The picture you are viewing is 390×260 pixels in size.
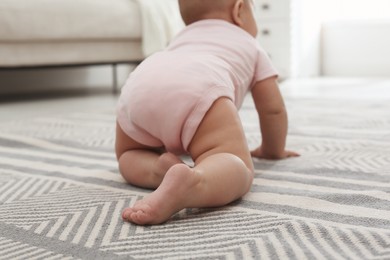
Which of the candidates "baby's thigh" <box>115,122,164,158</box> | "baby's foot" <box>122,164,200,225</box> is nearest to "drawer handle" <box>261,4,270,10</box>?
"baby's thigh" <box>115,122,164,158</box>

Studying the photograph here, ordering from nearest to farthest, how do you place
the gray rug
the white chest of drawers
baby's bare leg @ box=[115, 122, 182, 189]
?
1. the gray rug
2. baby's bare leg @ box=[115, 122, 182, 189]
3. the white chest of drawers

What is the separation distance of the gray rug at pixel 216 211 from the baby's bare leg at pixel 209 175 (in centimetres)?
2

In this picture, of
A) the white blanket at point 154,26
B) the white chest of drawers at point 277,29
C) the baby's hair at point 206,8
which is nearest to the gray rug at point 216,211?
the baby's hair at point 206,8

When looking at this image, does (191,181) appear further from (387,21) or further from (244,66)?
(387,21)

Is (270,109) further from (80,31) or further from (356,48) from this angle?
(356,48)

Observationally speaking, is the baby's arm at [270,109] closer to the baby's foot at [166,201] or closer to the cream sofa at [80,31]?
the baby's foot at [166,201]

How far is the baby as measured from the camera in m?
0.61

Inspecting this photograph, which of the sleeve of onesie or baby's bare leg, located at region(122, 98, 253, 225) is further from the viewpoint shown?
the sleeve of onesie

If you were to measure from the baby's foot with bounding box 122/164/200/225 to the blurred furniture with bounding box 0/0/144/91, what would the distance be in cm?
178

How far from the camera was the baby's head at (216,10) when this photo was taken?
866mm

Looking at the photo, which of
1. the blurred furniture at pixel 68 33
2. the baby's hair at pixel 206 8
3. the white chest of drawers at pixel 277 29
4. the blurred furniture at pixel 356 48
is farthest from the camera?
the blurred furniture at pixel 356 48

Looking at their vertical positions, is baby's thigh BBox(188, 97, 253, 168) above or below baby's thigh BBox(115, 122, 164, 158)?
above

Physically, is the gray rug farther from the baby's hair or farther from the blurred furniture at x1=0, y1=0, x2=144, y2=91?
the blurred furniture at x1=0, y1=0, x2=144, y2=91

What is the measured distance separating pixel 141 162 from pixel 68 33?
1.70m
